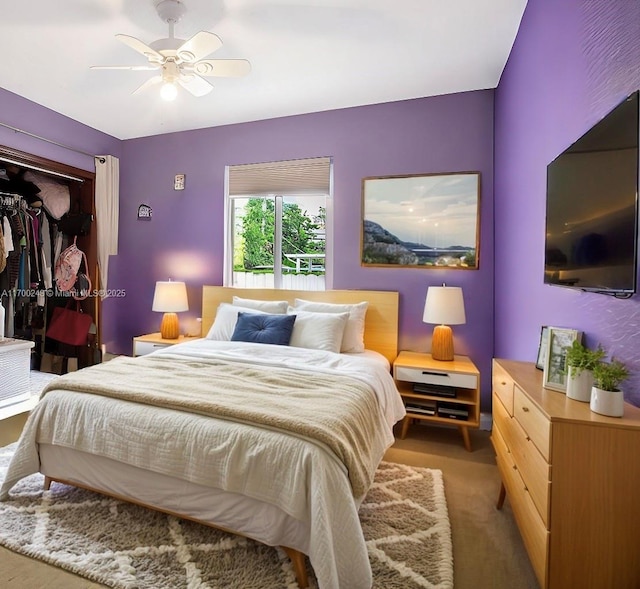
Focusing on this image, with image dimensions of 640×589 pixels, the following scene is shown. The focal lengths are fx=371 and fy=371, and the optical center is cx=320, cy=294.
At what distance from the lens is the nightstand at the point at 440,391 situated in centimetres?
269

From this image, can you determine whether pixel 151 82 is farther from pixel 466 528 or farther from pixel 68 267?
pixel 466 528

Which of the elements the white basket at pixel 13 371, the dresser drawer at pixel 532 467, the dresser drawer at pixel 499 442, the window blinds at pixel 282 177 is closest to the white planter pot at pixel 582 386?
the dresser drawer at pixel 532 467

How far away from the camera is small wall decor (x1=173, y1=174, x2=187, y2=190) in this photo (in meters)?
4.02

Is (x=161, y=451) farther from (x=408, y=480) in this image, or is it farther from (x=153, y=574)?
(x=408, y=480)

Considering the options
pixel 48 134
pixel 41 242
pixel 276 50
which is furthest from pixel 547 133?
pixel 41 242

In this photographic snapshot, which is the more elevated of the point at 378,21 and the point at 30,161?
the point at 378,21

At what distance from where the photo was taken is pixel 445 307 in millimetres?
2855

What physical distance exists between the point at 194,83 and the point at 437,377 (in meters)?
2.61

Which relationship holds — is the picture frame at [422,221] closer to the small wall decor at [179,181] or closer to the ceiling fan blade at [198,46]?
the ceiling fan blade at [198,46]

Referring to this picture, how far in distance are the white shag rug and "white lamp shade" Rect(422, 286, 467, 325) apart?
1260mm

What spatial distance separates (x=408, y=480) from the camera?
2.23 metres

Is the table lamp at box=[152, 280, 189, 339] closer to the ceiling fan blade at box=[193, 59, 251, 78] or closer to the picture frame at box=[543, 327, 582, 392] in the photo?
the ceiling fan blade at box=[193, 59, 251, 78]

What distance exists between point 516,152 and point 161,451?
267 cm

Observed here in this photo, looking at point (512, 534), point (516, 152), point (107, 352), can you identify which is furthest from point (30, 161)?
point (512, 534)
